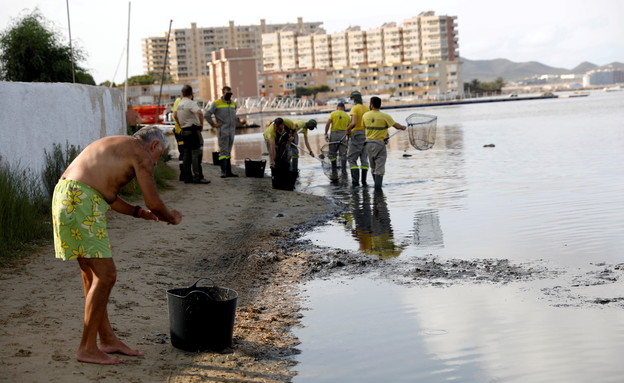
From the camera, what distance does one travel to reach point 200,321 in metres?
6.57

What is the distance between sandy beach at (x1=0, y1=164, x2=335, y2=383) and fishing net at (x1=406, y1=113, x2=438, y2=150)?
Result: 17.9 ft

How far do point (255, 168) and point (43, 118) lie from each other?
27.6 feet

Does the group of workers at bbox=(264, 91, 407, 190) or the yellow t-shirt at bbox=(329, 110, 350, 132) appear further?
the yellow t-shirt at bbox=(329, 110, 350, 132)

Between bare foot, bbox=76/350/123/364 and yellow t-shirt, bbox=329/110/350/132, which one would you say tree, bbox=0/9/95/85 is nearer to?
yellow t-shirt, bbox=329/110/350/132

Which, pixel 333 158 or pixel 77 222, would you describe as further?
pixel 333 158

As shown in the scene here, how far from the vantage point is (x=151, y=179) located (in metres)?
6.15

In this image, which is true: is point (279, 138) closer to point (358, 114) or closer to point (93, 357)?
point (358, 114)

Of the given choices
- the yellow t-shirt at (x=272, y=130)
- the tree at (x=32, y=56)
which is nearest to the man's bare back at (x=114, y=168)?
the yellow t-shirt at (x=272, y=130)

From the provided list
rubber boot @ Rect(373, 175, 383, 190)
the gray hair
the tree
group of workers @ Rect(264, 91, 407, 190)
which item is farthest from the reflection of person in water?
the tree

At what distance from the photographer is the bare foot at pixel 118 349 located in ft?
20.9

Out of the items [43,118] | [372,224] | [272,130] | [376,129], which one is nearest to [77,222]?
[43,118]

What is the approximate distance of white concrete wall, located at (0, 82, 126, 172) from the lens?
1132 cm

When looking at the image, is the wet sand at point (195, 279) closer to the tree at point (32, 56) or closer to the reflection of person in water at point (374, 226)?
the reflection of person in water at point (374, 226)

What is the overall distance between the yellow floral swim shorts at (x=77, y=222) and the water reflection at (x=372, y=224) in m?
5.30
